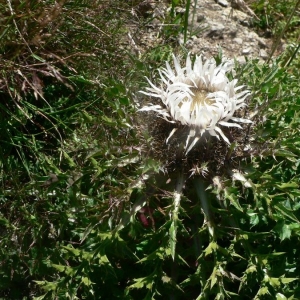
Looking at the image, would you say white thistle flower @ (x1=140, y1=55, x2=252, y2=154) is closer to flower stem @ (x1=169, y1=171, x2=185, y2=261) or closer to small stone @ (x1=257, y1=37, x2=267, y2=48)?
flower stem @ (x1=169, y1=171, x2=185, y2=261)

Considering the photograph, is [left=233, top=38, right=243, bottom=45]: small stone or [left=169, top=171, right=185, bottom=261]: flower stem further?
[left=233, top=38, right=243, bottom=45]: small stone

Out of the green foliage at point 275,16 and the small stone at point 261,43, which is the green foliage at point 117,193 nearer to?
the small stone at point 261,43

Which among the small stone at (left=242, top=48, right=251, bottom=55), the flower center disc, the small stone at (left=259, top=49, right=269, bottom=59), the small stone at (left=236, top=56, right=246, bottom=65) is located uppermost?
the flower center disc

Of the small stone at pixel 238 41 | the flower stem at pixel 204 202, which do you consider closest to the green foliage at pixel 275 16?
the small stone at pixel 238 41

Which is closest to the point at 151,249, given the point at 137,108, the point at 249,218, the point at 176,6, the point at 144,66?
the point at 249,218

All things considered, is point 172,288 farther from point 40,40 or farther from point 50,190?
point 40,40

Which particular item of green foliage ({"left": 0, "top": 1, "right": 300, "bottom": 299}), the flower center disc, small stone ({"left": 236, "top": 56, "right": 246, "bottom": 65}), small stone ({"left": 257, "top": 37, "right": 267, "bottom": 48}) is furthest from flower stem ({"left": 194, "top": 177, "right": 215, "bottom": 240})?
small stone ({"left": 257, "top": 37, "right": 267, "bottom": 48})

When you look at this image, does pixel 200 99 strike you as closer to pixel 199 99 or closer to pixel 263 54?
pixel 199 99
